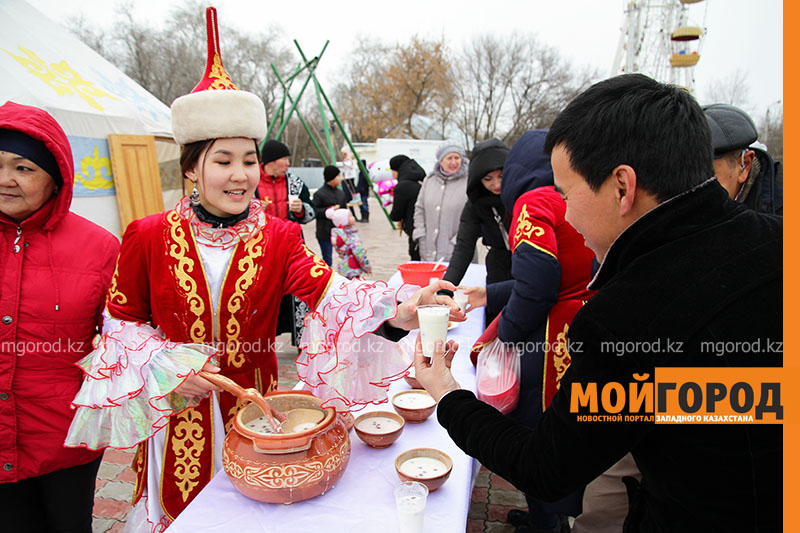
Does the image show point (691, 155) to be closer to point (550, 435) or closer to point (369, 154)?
point (550, 435)

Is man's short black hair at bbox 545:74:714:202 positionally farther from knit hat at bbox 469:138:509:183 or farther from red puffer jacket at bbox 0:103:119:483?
knit hat at bbox 469:138:509:183

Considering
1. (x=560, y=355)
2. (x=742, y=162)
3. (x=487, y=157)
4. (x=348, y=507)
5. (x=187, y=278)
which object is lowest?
(x=348, y=507)

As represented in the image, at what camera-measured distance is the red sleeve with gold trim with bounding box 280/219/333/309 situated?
6.06 feet

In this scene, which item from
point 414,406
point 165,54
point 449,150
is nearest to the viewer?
point 414,406

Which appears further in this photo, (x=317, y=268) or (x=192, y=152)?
(x=317, y=268)

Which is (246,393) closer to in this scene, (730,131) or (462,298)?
(462,298)

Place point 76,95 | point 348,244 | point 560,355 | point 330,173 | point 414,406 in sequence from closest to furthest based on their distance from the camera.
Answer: point 414,406 < point 560,355 < point 76,95 < point 348,244 < point 330,173

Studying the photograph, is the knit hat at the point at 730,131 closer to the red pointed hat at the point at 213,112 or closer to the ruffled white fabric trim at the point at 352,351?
the ruffled white fabric trim at the point at 352,351

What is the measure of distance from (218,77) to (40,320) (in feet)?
3.72

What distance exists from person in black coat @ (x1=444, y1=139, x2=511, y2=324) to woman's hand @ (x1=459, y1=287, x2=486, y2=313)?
711mm

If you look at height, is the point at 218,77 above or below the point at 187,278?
above

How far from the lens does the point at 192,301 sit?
1.77 metres

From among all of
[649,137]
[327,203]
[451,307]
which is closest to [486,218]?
[451,307]

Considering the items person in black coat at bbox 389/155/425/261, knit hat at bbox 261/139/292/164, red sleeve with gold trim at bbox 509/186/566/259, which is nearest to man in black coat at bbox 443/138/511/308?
red sleeve with gold trim at bbox 509/186/566/259
